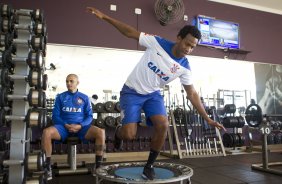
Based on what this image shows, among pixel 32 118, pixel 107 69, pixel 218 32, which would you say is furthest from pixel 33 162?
pixel 218 32

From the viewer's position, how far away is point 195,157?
13.2ft

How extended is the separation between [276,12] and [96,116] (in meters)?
4.76

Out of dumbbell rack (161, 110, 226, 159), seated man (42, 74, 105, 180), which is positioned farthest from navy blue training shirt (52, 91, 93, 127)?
dumbbell rack (161, 110, 226, 159)

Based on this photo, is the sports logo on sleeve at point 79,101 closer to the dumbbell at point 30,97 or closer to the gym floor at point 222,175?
the gym floor at point 222,175

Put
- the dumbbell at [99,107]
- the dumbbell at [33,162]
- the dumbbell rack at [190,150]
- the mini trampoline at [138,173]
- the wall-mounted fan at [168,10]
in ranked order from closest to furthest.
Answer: the dumbbell at [33,162] → the mini trampoline at [138,173] → the dumbbell at [99,107] → the dumbbell rack at [190,150] → the wall-mounted fan at [168,10]

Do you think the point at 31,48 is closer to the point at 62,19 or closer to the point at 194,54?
the point at 62,19

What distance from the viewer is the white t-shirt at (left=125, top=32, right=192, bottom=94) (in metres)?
2.27

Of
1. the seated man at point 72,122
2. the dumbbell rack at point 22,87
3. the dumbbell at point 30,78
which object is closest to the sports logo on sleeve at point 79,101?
A: the seated man at point 72,122

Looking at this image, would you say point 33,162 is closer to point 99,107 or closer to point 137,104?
point 137,104

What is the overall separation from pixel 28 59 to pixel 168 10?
3341 mm

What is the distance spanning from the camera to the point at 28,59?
1.89 m

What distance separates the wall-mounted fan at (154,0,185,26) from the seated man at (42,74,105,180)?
Answer: 7.90 ft

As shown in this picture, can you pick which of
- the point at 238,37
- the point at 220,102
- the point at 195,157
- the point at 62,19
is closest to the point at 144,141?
the point at 195,157

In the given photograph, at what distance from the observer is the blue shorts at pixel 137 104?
7.83ft
